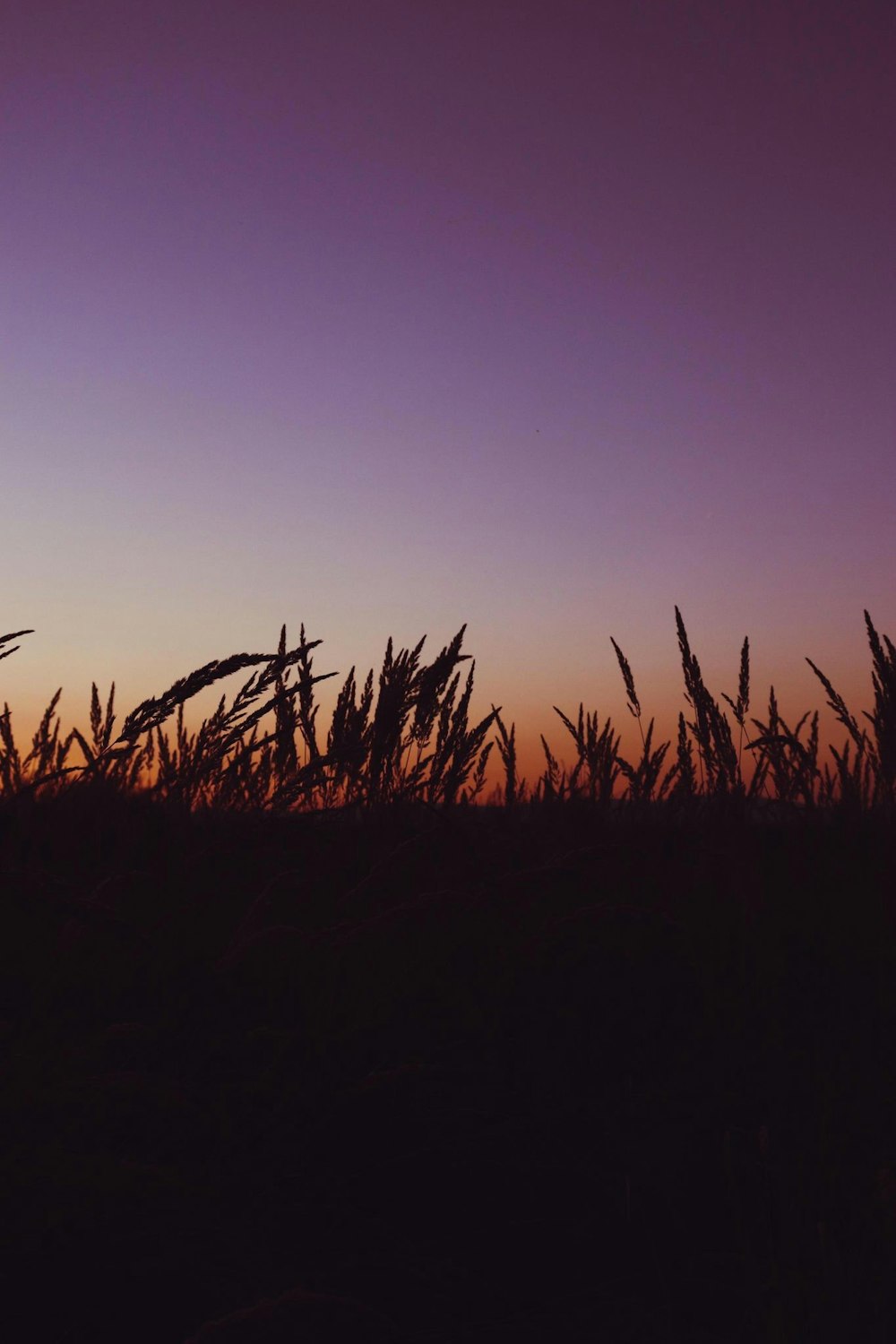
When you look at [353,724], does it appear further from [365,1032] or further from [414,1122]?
[414,1122]

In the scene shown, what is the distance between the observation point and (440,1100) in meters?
1.33

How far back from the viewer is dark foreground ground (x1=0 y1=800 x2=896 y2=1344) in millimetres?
960

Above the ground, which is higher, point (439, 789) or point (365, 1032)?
point (439, 789)

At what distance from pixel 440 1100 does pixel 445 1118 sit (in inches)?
2.8

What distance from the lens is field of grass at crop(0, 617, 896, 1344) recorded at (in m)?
0.97

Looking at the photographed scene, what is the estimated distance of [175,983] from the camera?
1573mm

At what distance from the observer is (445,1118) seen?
1256 mm

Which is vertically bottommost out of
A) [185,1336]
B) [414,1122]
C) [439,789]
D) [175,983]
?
[185,1336]

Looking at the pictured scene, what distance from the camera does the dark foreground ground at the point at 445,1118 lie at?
0.96m

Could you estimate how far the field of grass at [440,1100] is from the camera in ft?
3.17

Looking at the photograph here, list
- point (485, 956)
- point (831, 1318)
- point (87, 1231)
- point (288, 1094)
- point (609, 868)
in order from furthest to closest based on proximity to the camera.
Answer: point (609, 868) < point (485, 956) < point (288, 1094) < point (87, 1231) < point (831, 1318)

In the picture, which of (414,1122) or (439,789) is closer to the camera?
(414,1122)

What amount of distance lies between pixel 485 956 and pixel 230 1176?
738mm

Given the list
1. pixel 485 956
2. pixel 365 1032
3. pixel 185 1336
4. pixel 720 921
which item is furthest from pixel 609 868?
pixel 185 1336
